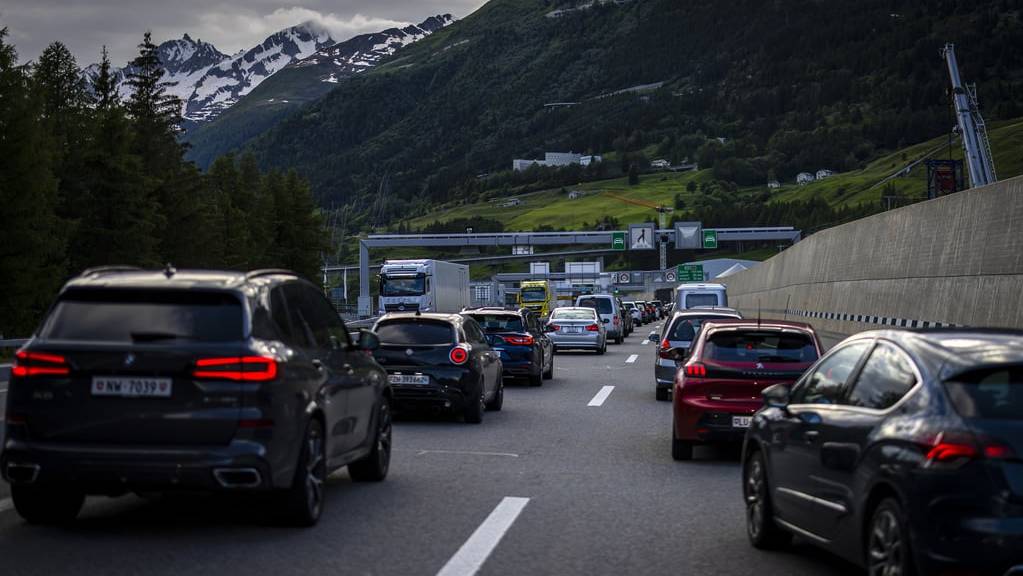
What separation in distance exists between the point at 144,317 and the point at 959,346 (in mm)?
4602

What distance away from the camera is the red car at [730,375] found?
13227mm

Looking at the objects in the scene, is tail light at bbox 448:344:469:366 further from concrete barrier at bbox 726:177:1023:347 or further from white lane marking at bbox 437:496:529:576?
white lane marking at bbox 437:496:529:576

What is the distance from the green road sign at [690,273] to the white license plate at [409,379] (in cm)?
12004

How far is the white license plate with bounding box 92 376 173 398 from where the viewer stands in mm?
7969

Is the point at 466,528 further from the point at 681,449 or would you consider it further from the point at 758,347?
the point at 758,347

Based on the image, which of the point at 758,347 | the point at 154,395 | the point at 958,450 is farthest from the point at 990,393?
the point at 758,347

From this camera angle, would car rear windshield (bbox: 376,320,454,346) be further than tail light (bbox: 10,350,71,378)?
Yes

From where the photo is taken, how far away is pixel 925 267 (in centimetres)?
2538

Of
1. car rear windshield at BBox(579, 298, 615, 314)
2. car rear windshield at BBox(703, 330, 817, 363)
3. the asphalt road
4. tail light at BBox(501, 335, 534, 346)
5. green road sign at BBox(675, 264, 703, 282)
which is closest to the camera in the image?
the asphalt road

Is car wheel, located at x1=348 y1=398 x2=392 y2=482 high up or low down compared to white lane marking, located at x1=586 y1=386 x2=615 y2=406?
up

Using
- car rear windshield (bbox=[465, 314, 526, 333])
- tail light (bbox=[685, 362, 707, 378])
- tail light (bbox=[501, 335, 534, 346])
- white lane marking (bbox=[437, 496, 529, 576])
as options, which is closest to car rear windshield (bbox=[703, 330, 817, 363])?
tail light (bbox=[685, 362, 707, 378])

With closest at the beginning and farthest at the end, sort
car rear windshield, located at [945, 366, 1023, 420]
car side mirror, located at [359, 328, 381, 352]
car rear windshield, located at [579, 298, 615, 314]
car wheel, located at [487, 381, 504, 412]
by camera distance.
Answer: car rear windshield, located at [945, 366, 1023, 420] < car side mirror, located at [359, 328, 381, 352] < car wheel, located at [487, 381, 504, 412] < car rear windshield, located at [579, 298, 615, 314]

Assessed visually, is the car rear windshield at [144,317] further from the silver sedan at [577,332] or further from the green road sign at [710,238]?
the green road sign at [710,238]

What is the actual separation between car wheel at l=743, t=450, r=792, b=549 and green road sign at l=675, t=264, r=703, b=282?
127896 millimetres
